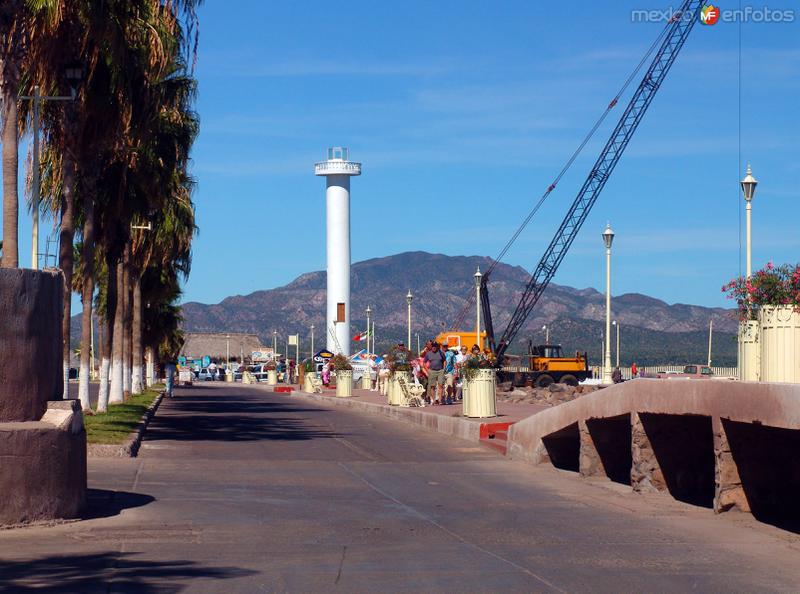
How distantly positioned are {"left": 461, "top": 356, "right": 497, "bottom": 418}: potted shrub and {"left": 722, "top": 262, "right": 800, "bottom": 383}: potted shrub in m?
10.3

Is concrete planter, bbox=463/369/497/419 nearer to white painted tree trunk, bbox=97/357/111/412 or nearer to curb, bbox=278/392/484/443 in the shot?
curb, bbox=278/392/484/443

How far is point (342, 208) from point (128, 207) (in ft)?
238

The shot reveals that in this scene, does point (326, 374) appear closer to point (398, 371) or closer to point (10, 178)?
point (398, 371)

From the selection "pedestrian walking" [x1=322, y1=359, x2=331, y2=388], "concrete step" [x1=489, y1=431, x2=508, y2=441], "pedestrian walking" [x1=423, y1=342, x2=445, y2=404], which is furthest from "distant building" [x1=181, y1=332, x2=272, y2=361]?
"concrete step" [x1=489, y1=431, x2=508, y2=441]

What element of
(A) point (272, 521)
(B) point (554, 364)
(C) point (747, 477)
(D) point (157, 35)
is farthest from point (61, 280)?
(B) point (554, 364)

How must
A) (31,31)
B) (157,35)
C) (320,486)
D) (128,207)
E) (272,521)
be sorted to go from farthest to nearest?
1. (128,207)
2. (157,35)
3. (31,31)
4. (320,486)
5. (272,521)

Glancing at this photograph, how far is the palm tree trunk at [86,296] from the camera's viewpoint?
1087 inches

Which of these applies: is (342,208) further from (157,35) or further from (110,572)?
(110,572)

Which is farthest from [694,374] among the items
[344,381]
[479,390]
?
[479,390]

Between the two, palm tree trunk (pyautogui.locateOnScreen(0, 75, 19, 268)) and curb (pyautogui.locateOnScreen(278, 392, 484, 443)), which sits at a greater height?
palm tree trunk (pyautogui.locateOnScreen(0, 75, 19, 268))

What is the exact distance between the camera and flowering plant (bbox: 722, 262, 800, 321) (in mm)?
13391

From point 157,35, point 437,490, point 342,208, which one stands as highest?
point 342,208

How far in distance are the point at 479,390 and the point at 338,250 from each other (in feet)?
259

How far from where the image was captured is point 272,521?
37.3 ft
